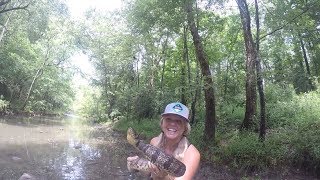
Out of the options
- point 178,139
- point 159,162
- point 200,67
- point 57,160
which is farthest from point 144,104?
point 159,162

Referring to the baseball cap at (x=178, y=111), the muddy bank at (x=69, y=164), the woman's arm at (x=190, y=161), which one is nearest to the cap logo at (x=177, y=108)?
the baseball cap at (x=178, y=111)

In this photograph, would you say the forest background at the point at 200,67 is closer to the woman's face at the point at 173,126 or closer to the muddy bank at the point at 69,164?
the muddy bank at the point at 69,164

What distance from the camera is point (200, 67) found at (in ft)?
48.0

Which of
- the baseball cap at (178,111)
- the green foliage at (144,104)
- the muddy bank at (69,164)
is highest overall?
the green foliage at (144,104)

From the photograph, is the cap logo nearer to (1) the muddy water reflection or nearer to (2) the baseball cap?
(2) the baseball cap

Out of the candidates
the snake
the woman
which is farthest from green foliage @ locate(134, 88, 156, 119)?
the snake

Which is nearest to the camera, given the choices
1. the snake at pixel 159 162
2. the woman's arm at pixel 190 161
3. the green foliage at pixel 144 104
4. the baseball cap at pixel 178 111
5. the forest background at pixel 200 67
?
the snake at pixel 159 162

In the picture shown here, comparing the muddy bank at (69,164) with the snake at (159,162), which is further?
the muddy bank at (69,164)

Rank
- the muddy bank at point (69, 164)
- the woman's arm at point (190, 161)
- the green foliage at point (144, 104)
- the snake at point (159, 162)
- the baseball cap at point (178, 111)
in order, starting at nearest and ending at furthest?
the snake at point (159, 162) < the woman's arm at point (190, 161) < the baseball cap at point (178, 111) < the muddy bank at point (69, 164) < the green foliage at point (144, 104)

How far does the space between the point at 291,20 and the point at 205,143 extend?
5435 millimetres

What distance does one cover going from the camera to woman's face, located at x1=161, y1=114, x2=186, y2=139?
3.00 metres

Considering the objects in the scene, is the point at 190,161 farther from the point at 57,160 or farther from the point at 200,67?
the point at 200,67

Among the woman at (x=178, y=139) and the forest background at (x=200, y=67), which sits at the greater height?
the forest background at (x=200, y=67)

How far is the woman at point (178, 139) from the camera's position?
2.88m
